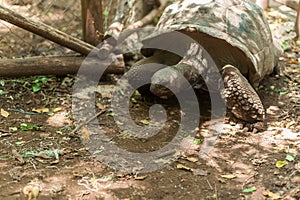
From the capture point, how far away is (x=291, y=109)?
4.73 m

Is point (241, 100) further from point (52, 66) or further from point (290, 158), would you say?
point (52, 66)

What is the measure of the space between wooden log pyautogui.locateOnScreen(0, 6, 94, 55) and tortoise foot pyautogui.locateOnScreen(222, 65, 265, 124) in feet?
5.33

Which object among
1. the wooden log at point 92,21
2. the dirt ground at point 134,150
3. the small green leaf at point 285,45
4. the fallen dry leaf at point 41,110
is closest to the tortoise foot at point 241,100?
the dirt ground at point 134,150

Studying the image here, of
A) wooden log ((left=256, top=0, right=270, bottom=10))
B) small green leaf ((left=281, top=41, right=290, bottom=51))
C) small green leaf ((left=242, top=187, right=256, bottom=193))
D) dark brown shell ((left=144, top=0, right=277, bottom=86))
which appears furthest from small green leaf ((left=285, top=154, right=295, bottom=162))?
wooden log ((left=256, top=0, right=270, bottom=10))

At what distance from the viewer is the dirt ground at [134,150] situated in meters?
3.39

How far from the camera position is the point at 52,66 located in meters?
4.95

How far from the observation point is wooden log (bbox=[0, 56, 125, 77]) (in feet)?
15.6

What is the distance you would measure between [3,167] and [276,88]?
3.21 meters

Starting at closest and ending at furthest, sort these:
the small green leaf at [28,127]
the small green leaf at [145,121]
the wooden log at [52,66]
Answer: the small green leaf at [28,127]
the small green leaf at [145,121]
the wooden log at [52,66]

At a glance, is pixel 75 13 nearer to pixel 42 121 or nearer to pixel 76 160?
pixel 42 121

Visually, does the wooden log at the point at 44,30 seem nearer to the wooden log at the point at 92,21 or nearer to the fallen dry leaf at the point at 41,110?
the wooden log at the point at 92,21

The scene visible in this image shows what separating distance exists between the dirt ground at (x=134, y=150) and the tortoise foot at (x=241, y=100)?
160 mm

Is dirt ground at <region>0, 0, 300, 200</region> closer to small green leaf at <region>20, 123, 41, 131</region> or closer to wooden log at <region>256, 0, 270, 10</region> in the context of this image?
small green leaf at <region>20, 123, 41, 131</region>

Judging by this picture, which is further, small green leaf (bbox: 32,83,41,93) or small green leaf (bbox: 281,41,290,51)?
small green leaf (bbox: 281,41,290,51)
